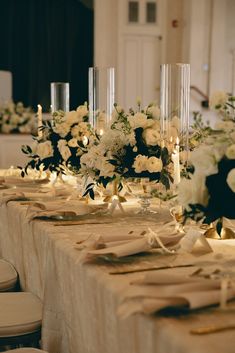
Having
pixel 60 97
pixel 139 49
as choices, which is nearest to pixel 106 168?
pixel 60 97

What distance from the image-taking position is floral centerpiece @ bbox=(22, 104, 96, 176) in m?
3.17

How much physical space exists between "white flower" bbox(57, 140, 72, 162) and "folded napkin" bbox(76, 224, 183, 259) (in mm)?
1238

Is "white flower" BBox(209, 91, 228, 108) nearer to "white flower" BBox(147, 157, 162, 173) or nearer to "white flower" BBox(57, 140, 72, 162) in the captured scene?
"white flower" BBox(147, 157, 162, 173)

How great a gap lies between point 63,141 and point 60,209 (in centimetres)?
69

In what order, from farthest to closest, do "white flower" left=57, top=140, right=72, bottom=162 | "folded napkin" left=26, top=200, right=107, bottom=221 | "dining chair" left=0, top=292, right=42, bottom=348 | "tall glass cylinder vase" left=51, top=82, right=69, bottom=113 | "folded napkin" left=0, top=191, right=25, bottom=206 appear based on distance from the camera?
"tall glass cylinder vase" left=51, top=82, right=69, bottom=113, "white flower" left=57, top=140, right=72, bottom=162, "folded napkin" left=0, top=191, right=25, bottom=206, "folded napkin" left=26, top=200, right=107, bottom=221, "dining chair" left=0, top=292, right=42, bottom=348

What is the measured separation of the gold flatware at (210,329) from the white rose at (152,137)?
4.64 feet

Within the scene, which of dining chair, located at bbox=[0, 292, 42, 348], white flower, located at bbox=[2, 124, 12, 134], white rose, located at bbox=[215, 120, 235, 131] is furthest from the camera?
white flower, located at bbox=[2, 124, 12, 134]

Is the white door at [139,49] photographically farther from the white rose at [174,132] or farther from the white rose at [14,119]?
the white rose at [174,132]

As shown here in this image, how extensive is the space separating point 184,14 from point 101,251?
297 inches

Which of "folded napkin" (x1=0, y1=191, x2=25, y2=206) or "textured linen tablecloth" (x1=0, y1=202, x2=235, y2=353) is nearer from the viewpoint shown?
"textured linen tablecloth" (x1=0, y1=202, x2=235, y2=353)

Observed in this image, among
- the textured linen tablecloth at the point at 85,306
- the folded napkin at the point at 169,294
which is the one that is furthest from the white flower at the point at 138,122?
the folded napkin at the point at 169,294

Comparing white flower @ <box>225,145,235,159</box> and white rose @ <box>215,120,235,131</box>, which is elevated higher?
white rose @ <box>215,120,235,131</box>

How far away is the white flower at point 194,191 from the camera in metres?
1.77

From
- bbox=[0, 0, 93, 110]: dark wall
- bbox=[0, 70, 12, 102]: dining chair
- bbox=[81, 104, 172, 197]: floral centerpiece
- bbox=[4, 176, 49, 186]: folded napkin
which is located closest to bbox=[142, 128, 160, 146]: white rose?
bbox=[81, 104, 172, 197]: floral centerpiece
